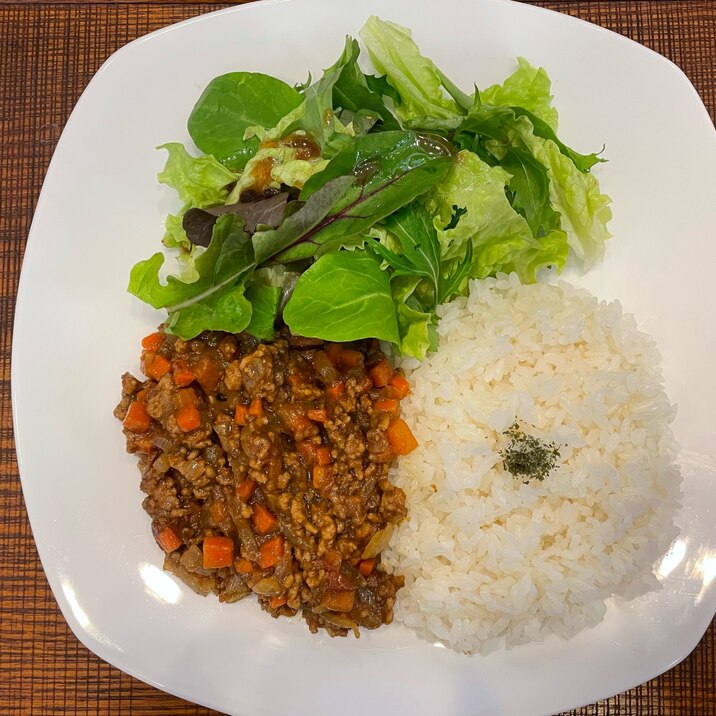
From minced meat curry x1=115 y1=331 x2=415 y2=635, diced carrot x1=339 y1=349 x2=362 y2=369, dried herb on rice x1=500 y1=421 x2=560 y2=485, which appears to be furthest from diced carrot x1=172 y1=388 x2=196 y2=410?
dried herb on rice x1=500 y1=421 x2=560 y2=485

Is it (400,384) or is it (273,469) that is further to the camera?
(400,384)

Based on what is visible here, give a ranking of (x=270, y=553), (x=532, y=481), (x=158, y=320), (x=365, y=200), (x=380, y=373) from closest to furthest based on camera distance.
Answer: (x=365, y=200) < (x=270, y=553) < (x=532, y=481) < (x=380, y=373) < (x=158, y=320)

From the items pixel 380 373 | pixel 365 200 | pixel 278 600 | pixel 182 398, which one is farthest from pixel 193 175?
pixel 278 600

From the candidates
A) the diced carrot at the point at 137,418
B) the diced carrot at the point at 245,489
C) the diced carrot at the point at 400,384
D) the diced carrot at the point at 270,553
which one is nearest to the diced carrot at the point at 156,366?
the diced carrot at the point at 137,418

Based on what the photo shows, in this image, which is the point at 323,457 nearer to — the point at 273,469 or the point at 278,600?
the point at 273,469

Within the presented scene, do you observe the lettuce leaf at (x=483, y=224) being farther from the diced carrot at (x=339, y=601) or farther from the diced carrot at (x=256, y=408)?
the diced carrot at (x=339, y=601)

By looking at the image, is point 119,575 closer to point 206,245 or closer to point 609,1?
point 206,245

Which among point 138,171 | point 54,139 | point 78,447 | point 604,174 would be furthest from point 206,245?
point 604,174
